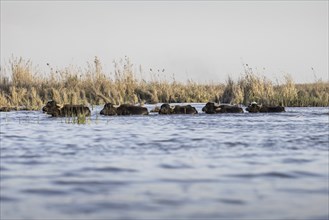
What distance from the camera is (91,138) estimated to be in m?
12.0

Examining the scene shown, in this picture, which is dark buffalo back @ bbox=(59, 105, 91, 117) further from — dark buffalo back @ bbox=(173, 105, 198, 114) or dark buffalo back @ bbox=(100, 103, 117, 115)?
dark buffalo back @ bbox=(173, 105, 198, 114)

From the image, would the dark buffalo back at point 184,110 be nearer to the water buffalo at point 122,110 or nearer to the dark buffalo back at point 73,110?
the water buffalo at point 122,110

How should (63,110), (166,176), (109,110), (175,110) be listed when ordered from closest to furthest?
(166,176) < (63,110) < (109,110) < (175,110)

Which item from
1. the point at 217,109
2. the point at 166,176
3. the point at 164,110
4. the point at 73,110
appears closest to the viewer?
the point at 166,176

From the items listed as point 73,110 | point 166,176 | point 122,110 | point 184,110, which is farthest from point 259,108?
point 166,176

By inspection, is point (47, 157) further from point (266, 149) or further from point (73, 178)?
point (266, 149)

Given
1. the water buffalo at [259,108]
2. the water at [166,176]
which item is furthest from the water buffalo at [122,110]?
the water at [166,176]

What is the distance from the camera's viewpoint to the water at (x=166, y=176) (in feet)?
16.9

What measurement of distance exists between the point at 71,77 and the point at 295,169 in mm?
28999

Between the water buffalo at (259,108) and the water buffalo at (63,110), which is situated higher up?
the water buffalo at (63,110)

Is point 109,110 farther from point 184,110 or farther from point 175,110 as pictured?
point 184,110

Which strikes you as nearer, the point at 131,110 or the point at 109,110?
the point at 109,110

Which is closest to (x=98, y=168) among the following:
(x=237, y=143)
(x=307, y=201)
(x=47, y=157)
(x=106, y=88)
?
(x=47, y=157)

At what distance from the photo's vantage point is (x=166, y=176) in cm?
697
